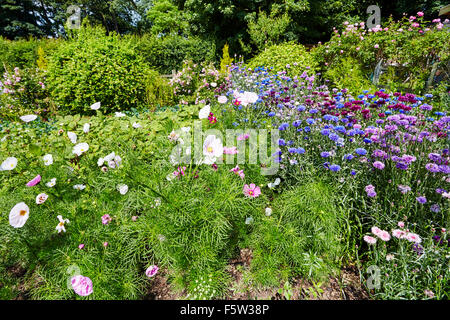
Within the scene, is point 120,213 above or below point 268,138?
below

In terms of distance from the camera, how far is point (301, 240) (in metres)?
1.56

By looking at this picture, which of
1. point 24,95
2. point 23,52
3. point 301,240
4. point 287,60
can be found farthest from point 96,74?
point 23,52

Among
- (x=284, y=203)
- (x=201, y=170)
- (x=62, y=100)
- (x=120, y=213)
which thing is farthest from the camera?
(x=62, y=100)

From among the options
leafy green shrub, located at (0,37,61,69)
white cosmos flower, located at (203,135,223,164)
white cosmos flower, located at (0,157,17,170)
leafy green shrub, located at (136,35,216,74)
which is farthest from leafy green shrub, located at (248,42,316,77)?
leafy green shrub, located at (0,37,61,69)

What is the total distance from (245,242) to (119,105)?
14.3ft

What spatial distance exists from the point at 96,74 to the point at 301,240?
4.72m

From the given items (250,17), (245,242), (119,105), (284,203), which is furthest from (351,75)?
(250,17)

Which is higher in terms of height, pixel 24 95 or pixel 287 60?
pixel 287 60

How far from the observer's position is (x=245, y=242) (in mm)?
1697

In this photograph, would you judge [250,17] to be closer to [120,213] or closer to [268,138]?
[268,138]

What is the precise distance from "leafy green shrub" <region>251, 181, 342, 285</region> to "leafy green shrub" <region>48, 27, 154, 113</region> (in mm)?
4295

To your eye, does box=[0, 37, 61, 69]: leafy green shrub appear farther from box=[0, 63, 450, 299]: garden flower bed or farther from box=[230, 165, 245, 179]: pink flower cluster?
box=[230, 165, 245, 179]: pink flower cluster

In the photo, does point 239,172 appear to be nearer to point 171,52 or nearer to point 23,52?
point 171,52

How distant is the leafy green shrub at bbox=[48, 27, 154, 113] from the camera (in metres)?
4.34
